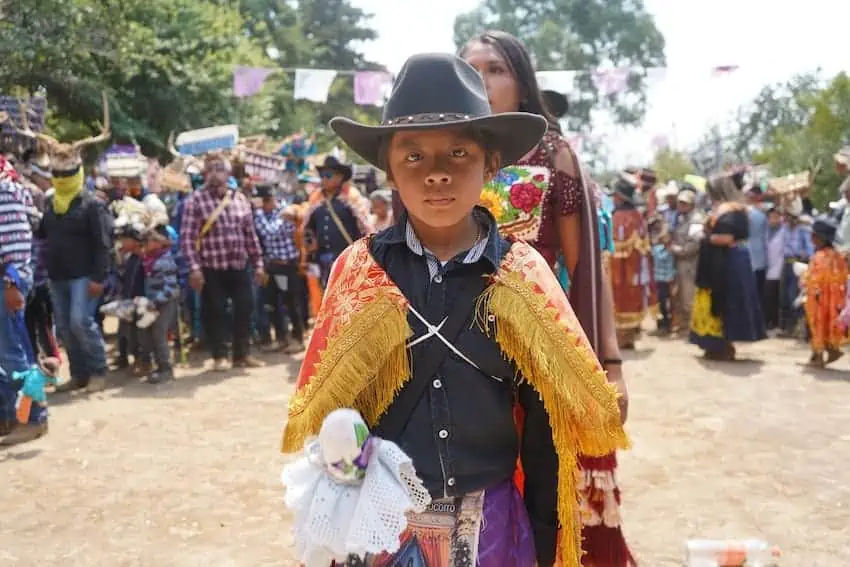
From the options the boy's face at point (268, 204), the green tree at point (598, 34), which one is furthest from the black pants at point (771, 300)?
the green tree at point (598, 34)

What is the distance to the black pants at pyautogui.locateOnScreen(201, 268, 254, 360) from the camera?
8.27 metres

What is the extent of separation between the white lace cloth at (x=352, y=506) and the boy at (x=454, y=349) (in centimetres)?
18

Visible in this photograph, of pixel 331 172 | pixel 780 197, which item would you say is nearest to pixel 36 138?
pixel 331 172

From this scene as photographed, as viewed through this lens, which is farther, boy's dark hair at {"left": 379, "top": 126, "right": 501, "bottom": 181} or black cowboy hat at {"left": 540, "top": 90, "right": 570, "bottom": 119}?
black cowboy hat at {"left": 540, "top": 90, "right": 570, "bottom": 119}

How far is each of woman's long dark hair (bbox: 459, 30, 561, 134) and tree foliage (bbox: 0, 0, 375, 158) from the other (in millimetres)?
13618

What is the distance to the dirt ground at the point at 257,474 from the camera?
12.7 ft

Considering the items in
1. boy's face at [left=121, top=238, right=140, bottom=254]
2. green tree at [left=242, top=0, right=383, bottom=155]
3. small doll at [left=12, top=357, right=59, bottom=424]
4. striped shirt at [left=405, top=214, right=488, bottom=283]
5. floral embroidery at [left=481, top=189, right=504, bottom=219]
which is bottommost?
small doll at [left=12, top=357, right=59, bottom=424]

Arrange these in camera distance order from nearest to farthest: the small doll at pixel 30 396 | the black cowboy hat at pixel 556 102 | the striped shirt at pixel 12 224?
the black cowboy hat at pixel 556 102 < the striped shirt at pixel 12 224 < the small doll at pixel 30 396

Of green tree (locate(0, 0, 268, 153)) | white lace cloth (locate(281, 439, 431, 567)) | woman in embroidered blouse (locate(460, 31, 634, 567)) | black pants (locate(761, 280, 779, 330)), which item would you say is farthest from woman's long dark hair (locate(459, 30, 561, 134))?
green tree (locate(0, 0, 268, 153))

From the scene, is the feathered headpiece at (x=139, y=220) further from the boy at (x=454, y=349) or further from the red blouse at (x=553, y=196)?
the boy at (x=454, y=349)

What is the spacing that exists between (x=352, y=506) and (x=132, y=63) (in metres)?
17.8

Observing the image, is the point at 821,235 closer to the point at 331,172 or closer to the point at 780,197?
the point at 780,197

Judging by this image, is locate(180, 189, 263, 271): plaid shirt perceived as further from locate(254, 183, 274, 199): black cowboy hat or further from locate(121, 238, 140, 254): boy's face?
locate(254, 183, 274, 199): black cowboy hat

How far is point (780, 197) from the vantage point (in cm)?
1219
